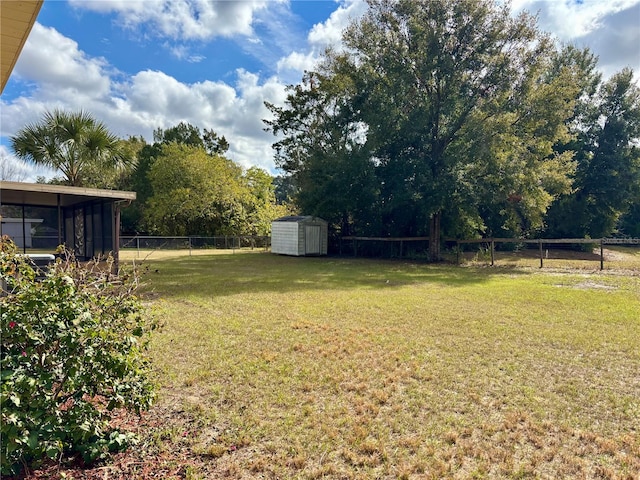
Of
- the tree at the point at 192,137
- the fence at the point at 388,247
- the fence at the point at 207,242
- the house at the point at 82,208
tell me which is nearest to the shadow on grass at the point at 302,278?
the house at the point at 82,208

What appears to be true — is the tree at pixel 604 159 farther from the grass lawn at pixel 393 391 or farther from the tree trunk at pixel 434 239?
the grass lawn at pixel 393 391

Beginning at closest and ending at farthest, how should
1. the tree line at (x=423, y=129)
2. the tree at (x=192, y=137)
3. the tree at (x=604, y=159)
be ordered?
the tree line at (x=423, y=129), the tree at (x=604, y=159), the tree at (x=192, y=137)

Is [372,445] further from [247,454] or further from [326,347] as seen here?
[326,347]

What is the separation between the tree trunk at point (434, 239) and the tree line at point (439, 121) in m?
0.06

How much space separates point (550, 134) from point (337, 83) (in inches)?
387

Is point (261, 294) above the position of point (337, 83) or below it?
below

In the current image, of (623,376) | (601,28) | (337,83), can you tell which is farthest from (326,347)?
(337,83)

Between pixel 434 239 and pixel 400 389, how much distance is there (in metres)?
14.3

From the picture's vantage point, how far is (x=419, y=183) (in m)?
15.2

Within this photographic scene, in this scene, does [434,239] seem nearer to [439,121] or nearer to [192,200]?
[439,121]

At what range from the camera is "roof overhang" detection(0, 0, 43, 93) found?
8.96ft

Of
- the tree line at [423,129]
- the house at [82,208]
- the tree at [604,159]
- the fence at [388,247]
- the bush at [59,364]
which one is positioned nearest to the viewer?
the bush at [59,364]

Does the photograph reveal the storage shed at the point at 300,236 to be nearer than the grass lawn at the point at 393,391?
No

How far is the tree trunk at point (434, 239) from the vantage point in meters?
16.8
